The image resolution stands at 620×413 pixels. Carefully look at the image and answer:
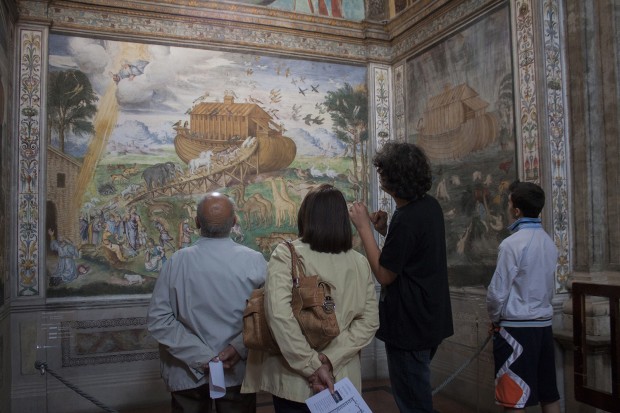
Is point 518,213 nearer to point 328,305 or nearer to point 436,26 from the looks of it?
point 328,305

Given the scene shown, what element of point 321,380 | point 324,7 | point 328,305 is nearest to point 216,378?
point 321,380

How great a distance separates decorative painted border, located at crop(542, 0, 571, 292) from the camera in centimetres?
538

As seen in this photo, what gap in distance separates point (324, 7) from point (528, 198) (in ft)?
17.1

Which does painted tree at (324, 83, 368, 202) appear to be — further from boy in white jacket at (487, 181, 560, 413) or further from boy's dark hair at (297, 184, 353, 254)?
boy's dark hair at (297, 184, 353, 254)

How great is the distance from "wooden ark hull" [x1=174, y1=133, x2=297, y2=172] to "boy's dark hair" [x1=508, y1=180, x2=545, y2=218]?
13.3 ft

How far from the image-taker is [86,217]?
6.59 m

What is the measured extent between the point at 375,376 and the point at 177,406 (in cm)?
492

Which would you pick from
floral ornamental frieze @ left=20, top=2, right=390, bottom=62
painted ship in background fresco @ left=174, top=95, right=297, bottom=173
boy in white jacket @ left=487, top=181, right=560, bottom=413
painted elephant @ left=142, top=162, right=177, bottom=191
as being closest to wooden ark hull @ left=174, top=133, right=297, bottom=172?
painted ship in background fresco @ left=174, top=95, right=297, bottom=173

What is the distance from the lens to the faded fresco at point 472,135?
19.9 feet

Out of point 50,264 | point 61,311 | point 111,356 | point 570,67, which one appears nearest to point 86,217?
point 50,264

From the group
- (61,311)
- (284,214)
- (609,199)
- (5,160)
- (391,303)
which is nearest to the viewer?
(391,303)

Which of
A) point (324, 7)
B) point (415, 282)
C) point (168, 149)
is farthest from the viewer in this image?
point (324, 7)

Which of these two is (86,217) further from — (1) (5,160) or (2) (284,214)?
(2) (284,214)

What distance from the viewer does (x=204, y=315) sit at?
10.4 ft
